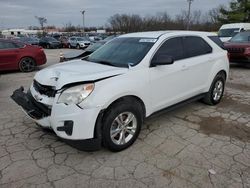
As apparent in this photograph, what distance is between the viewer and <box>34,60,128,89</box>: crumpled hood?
3320mm

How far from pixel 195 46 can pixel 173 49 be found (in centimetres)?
75

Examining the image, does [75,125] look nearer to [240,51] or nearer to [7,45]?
[7,45]

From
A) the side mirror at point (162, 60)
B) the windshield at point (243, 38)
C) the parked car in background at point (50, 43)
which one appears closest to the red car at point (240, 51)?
the windshield at point (243, 38)

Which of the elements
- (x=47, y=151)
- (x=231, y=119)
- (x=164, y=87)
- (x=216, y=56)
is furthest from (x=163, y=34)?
(x=47, y=151)

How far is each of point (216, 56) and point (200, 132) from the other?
1959 millimetres

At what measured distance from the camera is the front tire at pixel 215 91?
17.9ft

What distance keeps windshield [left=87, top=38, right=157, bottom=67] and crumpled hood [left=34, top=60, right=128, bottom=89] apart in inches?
12.2

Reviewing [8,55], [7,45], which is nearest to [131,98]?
[8,55]

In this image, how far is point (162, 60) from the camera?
12.7 ft

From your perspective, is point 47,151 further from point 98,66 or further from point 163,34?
point 163,34

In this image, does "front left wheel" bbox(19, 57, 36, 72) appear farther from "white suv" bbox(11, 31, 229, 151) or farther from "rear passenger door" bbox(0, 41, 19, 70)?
"white suv" bbox(11, 31, 229, 151)

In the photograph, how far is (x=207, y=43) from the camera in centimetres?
527

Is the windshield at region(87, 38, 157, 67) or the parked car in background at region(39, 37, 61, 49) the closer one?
the windshield at region(87, 38, 157, 67)

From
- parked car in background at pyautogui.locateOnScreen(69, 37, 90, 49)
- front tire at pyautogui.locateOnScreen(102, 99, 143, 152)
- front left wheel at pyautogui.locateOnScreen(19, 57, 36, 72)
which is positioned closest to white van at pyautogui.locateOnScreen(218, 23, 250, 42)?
front left wheel at pyautogui.locateOnScreen(19, 57, 36, 72)
